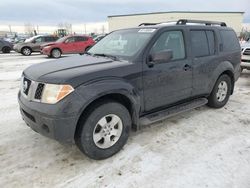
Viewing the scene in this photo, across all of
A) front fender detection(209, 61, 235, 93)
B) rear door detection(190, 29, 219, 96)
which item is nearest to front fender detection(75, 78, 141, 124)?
rear door detection(190, 29, 219, 96)

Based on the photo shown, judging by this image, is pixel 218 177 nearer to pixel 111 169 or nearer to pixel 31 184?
pixel 111 169

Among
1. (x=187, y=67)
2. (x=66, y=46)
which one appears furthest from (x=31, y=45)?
(x=187, y=67)

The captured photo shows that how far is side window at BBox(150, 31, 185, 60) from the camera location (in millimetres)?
3658

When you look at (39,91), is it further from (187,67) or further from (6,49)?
(6,49)

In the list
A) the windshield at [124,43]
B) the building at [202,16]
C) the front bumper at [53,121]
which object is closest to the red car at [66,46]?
the windshield at [124,43]

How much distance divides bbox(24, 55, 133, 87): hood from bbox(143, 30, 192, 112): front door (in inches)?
19.4

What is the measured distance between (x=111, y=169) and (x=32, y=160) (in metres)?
1.10

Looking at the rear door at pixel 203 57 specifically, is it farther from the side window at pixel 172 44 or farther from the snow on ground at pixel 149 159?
the snow on ground at pixel 149 159

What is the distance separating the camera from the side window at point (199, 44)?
422cm

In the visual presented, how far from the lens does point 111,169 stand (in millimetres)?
2951

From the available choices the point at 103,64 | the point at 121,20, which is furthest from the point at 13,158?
the point at 121,20

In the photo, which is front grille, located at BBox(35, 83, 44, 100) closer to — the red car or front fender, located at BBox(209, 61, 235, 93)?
front fender, located at BBox(209, 61, 235, 93)

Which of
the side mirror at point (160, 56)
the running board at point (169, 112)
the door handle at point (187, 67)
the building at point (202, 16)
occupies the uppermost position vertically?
the building at point (202, 16)

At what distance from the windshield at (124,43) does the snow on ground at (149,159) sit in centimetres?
139
